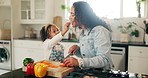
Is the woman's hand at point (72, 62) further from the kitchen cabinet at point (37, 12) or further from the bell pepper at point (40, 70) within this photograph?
the kitchen cabinet at point (37, 12)

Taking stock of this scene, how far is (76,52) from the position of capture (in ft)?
5.72

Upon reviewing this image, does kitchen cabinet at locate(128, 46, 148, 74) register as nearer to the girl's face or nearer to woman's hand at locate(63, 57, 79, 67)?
the girl's face

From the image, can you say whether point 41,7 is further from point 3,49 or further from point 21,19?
point 3,49

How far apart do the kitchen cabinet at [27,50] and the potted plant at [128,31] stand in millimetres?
1772

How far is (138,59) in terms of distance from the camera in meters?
2.96

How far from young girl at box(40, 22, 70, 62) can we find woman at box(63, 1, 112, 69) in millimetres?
325

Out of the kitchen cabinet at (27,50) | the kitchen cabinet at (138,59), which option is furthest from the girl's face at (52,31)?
the kitchen cabinet at (27,50)

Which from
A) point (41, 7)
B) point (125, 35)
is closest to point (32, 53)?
point (41, 7)

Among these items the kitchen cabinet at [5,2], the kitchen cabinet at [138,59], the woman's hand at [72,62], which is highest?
the kitchen cabinet at [5,2]

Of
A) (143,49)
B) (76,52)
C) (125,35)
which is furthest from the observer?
(125,35)

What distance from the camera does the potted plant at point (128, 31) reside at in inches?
132

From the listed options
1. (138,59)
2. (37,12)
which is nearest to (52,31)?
(138,59)

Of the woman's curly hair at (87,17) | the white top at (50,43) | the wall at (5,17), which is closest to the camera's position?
the woman's curly hair at (87,17)

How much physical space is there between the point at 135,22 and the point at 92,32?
2.30m
